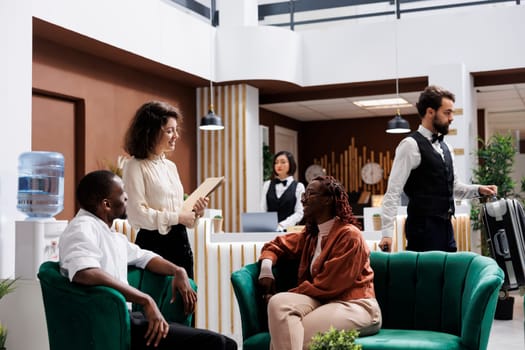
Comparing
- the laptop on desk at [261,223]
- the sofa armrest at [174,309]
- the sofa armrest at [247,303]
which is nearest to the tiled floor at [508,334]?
the laptop on desk at [261,223]

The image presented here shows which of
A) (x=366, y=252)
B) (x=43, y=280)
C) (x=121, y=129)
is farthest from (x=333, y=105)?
(x=43, y=280)

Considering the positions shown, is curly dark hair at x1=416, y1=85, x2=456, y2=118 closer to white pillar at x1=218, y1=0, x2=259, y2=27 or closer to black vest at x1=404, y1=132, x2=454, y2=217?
black vest at x1=404, y1=132, x2=454, y2=217

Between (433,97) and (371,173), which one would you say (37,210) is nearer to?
(433,97)

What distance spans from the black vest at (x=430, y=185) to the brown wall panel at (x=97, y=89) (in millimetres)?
4433

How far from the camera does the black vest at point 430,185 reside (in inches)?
164

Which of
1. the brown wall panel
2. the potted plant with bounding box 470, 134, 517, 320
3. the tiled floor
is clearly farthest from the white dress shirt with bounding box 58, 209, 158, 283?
the potted plant with bounding box 470, 134, 517, 320

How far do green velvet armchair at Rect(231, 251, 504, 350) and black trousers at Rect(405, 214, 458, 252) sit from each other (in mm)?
204

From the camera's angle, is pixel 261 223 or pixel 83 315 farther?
pixel 261 223

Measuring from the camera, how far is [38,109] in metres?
7.39

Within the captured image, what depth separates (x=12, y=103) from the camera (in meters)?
5.80

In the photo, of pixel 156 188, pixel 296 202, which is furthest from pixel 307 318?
pixel 296 202

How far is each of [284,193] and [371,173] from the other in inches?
226

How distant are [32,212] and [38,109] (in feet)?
8.85

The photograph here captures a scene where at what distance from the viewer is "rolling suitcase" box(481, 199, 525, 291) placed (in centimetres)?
426
